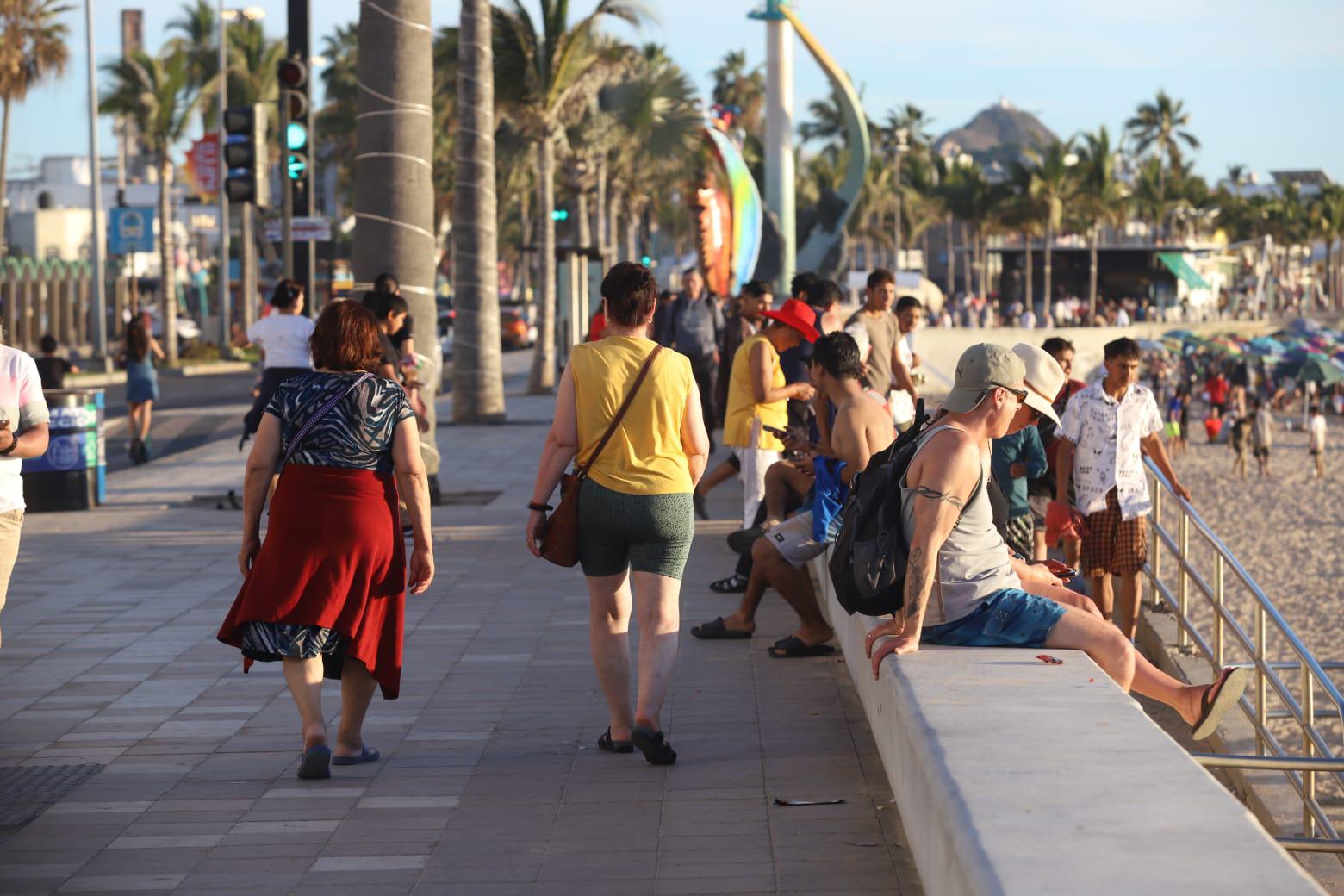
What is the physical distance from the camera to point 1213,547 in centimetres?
869

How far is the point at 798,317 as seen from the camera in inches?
410

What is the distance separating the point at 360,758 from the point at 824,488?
8.77 ft

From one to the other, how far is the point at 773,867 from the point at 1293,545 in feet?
81.1

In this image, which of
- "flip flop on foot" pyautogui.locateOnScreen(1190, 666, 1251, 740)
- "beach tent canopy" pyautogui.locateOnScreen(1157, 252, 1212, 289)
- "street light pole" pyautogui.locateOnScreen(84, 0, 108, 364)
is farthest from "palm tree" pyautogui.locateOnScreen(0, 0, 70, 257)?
Result: "beach tent canopy" pyautogui.locateOnScreen(1157, 252, 1212, 289)

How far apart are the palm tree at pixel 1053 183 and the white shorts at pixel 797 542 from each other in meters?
89.5

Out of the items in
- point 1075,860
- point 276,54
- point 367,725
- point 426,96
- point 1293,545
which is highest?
point 276,54

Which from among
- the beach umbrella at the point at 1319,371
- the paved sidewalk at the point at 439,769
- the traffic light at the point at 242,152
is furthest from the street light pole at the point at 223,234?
the paved sidewalk at the point at 439,769

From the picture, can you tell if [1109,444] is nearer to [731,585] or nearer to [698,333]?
[731,585]

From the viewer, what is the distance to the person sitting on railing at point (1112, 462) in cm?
891

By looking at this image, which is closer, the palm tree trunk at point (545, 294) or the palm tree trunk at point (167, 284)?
the palm tree trunk at point (545, 294)

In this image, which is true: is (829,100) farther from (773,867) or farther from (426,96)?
(773,867)

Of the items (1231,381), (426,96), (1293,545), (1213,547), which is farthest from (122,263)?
(1213,547)

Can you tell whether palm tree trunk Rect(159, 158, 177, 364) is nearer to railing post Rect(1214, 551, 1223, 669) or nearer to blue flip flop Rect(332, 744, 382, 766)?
railing post Rect(1214, 551, 1223, 669)

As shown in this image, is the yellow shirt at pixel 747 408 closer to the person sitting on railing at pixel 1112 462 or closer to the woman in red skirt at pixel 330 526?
the person sitting on railing at pixel 1112 462
